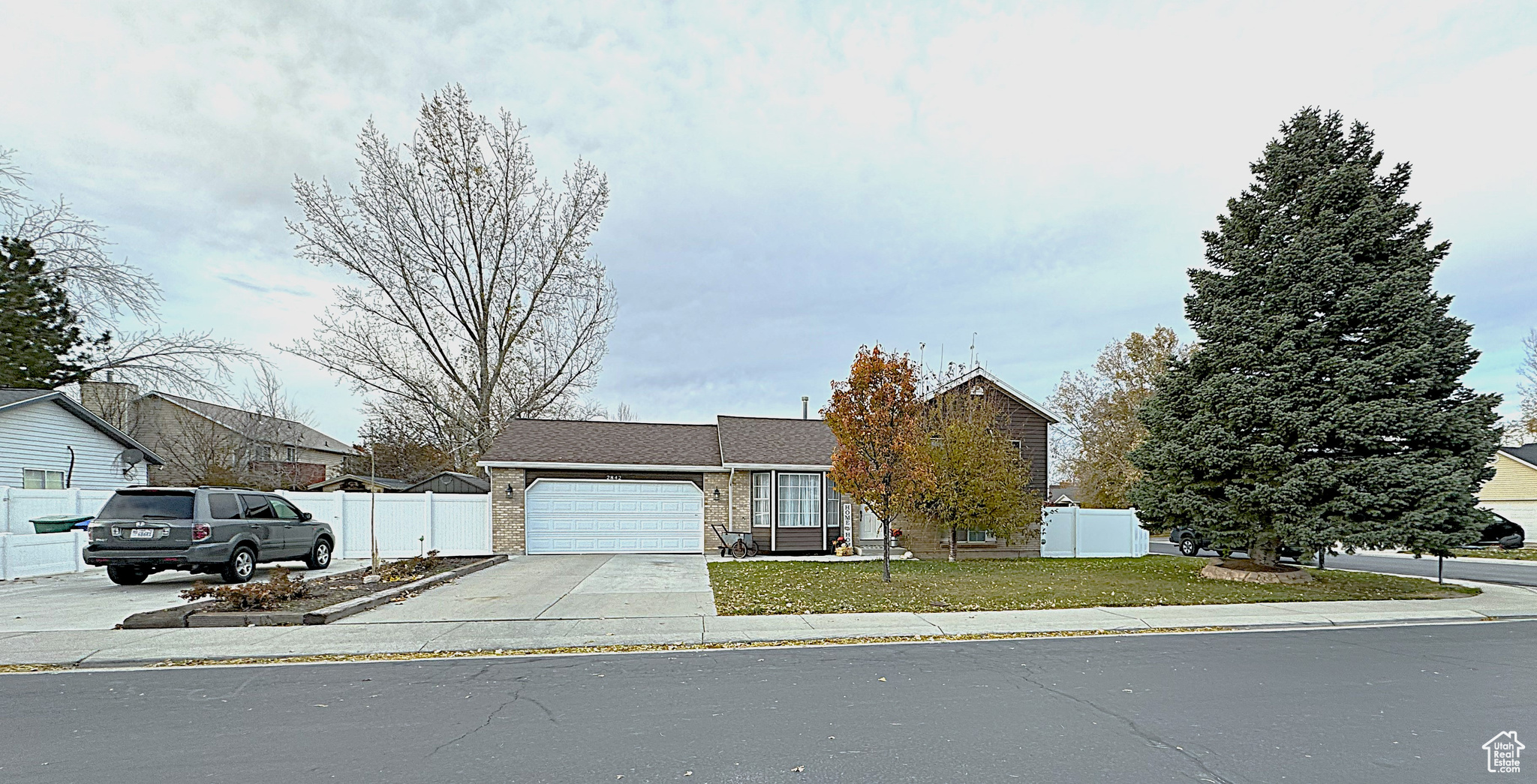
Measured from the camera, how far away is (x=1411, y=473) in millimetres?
13367

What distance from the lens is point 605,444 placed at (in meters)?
23.0

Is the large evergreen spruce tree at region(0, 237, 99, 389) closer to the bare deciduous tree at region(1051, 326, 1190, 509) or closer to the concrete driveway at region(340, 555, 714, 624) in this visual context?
the concrete driveway at region(340, 555, 714, 624)

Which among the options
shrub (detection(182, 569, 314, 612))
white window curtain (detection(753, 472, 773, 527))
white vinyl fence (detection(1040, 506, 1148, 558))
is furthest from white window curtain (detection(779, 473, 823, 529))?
shrub (detection(182, 569, 314, 612))

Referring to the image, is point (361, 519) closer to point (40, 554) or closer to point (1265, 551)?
point (40, 554)

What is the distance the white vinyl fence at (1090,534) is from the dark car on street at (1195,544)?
4.24 ft

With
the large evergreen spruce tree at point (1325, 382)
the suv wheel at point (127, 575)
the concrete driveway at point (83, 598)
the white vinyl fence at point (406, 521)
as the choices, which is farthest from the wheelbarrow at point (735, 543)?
the suv wheel at point (127, 575)

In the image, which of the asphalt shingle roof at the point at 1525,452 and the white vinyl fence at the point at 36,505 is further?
the asphalt shingle roof at the point at 1525,452

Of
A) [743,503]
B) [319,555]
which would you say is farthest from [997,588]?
[319,555]

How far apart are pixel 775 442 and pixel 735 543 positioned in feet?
12.3

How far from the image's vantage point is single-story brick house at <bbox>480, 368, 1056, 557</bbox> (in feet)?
70.2

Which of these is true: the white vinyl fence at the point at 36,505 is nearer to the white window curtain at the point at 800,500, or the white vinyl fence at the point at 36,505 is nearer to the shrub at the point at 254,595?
the shrub at the point at 254,595

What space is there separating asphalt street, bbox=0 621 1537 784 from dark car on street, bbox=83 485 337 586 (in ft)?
19.6

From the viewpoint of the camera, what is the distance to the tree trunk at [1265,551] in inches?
604

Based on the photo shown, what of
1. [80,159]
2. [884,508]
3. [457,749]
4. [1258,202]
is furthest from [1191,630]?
[80,159]
